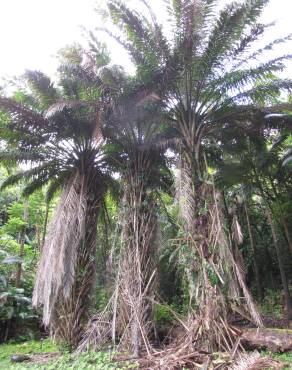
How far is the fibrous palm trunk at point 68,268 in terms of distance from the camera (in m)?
6.71

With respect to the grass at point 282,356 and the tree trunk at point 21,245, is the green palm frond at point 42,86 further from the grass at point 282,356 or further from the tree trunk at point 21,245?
the grass at point 282,356

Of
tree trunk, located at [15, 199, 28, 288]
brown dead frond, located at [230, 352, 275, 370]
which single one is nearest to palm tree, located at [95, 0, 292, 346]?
brown dead frond, located at [230, 352, 275, 370]

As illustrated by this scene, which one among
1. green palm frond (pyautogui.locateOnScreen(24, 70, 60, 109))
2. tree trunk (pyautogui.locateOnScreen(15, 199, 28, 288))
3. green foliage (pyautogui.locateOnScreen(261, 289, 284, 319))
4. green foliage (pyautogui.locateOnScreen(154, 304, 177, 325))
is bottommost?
green foliage (pyautogui.locateOnScreen(154, 304, 177, 325))

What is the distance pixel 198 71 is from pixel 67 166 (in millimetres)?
3836

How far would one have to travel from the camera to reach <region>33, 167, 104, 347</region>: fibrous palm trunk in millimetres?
6711

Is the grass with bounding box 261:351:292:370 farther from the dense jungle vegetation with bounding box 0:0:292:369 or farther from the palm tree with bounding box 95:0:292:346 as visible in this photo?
the palm tree with bounding box 95:0:292:346

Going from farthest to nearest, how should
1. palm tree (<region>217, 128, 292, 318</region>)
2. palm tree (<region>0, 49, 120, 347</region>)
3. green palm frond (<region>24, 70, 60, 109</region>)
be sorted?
1. palm tree (<region>217, 128, 292, 318</region>)
2. green palm frond (<region>24, 70, 60, 109</region>)
3. palm tree (<region>0, 49, 120, 347</region>)

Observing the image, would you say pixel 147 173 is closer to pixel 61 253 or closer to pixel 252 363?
pixel 61 253

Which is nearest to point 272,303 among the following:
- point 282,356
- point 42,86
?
point 282,356

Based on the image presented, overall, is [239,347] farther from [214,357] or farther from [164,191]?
[164,191]

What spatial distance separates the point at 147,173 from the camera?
7488mm

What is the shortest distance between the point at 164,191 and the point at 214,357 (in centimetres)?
450

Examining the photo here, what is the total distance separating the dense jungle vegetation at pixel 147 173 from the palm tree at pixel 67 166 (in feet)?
0.10

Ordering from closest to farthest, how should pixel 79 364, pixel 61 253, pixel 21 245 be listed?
1. pixel 79 364
2. pixel 61 253
3. pixel 21 245
